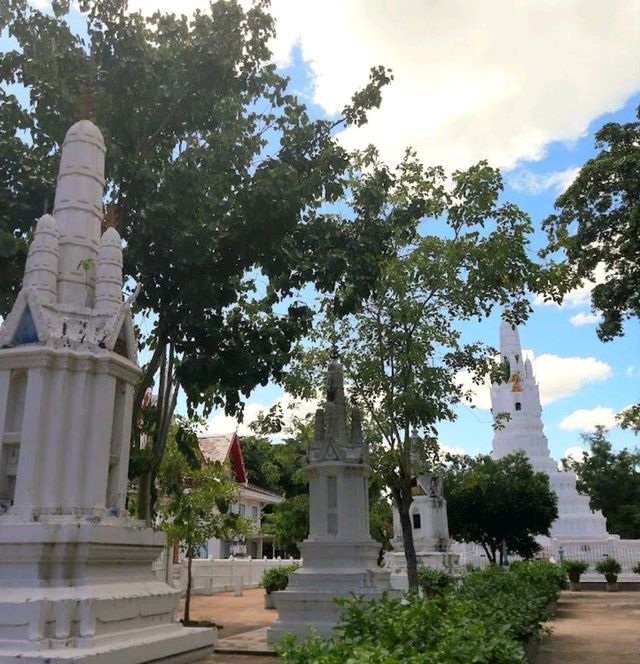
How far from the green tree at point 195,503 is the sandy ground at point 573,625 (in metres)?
2.14

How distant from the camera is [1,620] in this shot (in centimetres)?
621

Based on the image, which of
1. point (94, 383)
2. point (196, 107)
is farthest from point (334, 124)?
point (94, 383)

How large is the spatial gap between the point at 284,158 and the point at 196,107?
1.69m

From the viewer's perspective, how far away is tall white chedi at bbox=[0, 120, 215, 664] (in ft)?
21.1

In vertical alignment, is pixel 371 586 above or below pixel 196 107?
below

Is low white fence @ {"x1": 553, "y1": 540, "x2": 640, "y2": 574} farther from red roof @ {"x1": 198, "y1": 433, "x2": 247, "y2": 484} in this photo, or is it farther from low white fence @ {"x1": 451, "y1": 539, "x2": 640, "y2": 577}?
red roof @ {"x1": 198, "y1": 433, "x2": 247, "y2": 484}

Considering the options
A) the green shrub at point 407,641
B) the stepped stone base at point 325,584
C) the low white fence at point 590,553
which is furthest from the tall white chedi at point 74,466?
the low white fence at point 590,553

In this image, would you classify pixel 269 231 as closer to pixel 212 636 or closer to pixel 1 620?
pixel 212 636

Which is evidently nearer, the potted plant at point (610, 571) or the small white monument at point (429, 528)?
the small white monument at point (429, 528)

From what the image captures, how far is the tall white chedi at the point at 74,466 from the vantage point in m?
6.43

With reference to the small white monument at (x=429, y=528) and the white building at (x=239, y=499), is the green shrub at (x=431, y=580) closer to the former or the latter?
the small white monument at (x=429, y=528)

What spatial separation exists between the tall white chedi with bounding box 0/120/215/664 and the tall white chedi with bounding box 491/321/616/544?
144ft

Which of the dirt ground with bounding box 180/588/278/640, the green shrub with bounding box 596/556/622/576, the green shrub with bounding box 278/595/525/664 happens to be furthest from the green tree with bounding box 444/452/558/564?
the green shrub with bounding box 278/595/525/664

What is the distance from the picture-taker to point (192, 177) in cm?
1049
